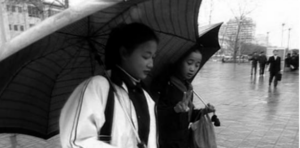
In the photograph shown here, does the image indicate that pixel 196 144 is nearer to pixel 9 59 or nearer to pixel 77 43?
pixel 77 43

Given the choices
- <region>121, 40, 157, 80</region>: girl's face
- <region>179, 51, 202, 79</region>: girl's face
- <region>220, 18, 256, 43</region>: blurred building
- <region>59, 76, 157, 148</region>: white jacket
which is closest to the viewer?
<region>59, 76, 157, 148</region>: white jacket

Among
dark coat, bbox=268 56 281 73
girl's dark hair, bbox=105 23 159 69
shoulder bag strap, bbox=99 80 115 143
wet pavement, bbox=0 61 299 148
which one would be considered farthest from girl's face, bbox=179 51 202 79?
dark coat, bbox=268 56 281 73

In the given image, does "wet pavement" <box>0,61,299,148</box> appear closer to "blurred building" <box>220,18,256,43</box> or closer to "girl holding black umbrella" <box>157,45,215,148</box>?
"girl holding black umbrella" <box>157,45,215,148</box>

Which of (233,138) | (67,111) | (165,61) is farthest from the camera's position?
(233,138)

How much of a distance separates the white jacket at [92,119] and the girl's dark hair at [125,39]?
0.17 meters

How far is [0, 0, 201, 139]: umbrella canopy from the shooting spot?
1300 millimetres

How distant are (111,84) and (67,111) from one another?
22 cm

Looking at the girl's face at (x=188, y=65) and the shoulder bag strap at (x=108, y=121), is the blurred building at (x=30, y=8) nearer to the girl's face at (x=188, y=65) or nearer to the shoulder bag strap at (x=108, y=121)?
the girl's face at (x=188, y=65)

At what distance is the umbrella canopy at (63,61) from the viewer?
4.26 feet

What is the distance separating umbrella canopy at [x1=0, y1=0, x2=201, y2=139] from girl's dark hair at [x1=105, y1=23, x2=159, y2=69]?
11cm

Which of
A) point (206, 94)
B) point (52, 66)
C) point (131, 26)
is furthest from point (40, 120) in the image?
point (206, 94)

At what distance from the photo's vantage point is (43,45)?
114cm

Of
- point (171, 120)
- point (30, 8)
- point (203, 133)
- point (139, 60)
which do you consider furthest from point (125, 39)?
point (30, 8)

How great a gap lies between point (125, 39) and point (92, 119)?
420 mm
